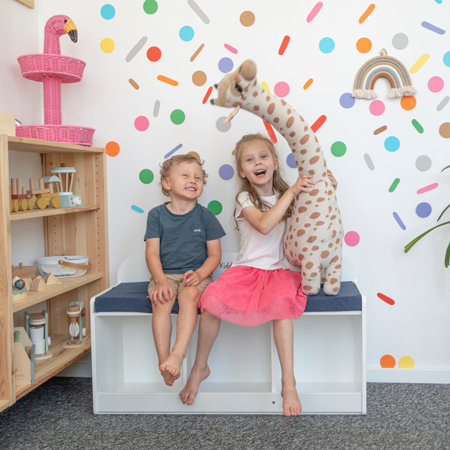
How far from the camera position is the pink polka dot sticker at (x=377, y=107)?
2129 millimetres

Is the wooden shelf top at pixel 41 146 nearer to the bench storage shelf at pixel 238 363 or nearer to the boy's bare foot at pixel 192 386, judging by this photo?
the bench storage shelf at pixel 238 363

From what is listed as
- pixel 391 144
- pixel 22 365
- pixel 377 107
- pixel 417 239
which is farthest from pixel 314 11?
pixel 22 365

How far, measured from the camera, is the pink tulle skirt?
5.83 feet

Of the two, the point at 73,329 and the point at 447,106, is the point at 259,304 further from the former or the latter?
the point at 447,106

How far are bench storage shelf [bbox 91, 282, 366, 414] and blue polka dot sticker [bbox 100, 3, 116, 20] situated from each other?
1079 mm

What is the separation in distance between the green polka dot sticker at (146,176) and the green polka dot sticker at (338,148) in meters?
0.73

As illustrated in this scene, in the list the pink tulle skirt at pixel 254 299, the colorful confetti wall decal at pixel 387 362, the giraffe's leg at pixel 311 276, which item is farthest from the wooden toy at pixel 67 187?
the colorful confetti wall decal at pixel 387 362

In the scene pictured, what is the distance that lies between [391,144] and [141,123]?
3.23ft

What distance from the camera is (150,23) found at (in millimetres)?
Result: 2232

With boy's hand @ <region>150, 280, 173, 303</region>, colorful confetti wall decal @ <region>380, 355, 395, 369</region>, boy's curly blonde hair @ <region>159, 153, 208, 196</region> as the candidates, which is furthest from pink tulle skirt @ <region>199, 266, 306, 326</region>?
colorful confetti wall decal @ <region>380, 355, 395, 369</region>

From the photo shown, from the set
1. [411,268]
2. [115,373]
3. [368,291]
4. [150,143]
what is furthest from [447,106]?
[115,373]

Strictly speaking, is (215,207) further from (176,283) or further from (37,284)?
(37,284)

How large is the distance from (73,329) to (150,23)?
124 centimetres

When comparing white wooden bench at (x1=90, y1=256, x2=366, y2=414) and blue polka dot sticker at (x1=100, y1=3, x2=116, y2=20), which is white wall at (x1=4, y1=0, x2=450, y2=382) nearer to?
blue polka dot sticker at (x1=100, y1=3, x2=116, y2=20)
